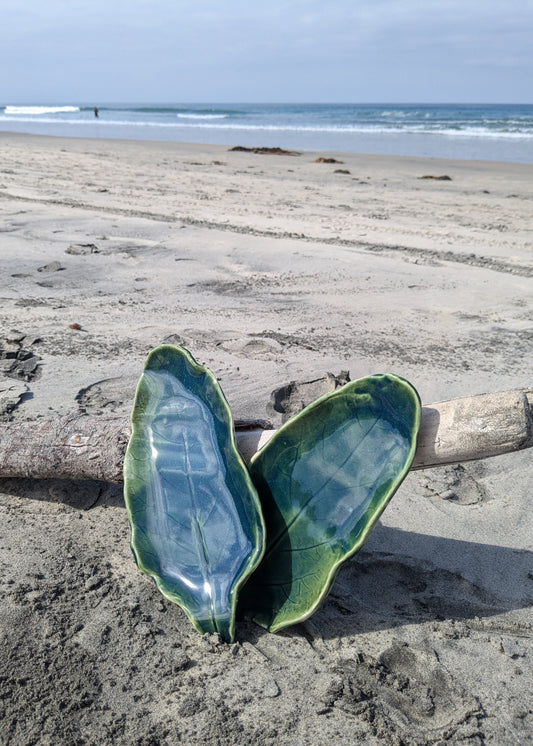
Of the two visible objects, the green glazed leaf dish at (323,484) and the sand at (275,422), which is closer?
the sand at (275,422)

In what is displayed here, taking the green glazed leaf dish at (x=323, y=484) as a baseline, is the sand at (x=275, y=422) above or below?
below

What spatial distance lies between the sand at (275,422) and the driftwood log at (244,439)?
17cm

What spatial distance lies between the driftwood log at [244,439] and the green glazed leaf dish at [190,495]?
0.13m

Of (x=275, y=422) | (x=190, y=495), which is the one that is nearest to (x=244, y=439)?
(x=190, y=495)

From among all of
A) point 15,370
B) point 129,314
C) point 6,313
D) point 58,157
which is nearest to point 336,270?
point 129,314

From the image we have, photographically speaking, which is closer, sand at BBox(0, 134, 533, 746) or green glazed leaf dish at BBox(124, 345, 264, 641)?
sand at BBox(0, 134, 533, 746)

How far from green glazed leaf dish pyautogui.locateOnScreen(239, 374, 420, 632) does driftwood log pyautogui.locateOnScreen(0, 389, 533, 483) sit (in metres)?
0.10

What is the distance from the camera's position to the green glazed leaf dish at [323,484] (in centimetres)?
169

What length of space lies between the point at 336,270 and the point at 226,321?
5.02ft

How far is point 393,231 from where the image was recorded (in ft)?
22.0

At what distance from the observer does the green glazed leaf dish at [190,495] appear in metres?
1.72

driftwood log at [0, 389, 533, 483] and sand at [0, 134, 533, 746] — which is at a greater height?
driftwood log at [0, 389, 533, 483]

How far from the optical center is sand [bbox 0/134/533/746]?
1.53 m

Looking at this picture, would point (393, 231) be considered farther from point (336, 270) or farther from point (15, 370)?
point (15, 370)
